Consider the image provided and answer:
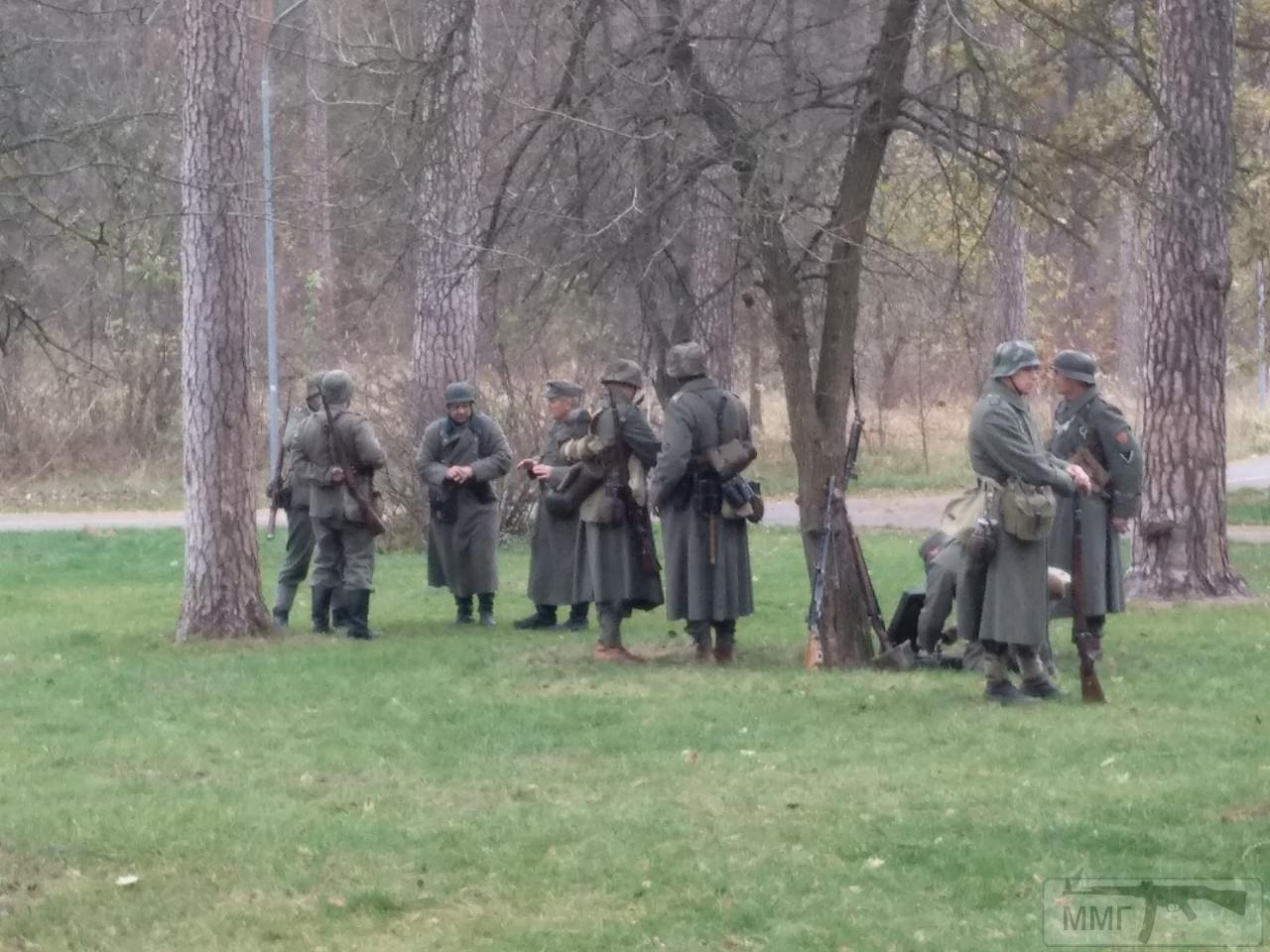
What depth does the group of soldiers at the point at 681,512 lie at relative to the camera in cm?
996

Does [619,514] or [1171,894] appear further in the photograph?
[619,514]

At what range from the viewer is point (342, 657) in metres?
12.7

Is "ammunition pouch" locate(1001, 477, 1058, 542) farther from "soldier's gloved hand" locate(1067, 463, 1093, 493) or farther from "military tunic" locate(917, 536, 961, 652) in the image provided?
"military tunic" locate(917, 536, 961, 652)

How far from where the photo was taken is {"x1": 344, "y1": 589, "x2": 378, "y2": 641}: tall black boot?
13.8 meters

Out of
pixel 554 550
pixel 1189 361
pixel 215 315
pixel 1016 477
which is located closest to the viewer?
pixel 1016 477

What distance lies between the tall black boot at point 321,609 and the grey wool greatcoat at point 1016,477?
5.64 meters

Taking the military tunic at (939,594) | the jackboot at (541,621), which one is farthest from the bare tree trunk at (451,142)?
the military tunic at (939,594)

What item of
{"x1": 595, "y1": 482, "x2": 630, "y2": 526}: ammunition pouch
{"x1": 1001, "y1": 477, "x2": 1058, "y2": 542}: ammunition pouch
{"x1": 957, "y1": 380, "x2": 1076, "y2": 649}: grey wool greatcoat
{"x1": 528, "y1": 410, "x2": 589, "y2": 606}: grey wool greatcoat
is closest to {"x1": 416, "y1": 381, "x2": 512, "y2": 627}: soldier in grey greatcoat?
{"x1": 528, "y1": 410, "x2": 589, "y2": 606}: grey wool greatcoat

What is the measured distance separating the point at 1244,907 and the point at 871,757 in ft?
9.23

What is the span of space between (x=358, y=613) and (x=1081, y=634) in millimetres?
5604

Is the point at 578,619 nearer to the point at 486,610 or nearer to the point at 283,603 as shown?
the point at 486,610

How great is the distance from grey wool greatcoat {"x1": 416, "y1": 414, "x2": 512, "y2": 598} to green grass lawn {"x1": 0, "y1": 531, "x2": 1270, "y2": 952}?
1.23 metres

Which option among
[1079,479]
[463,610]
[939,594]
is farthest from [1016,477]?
[463,610]

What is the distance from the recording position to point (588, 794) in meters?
8.20
